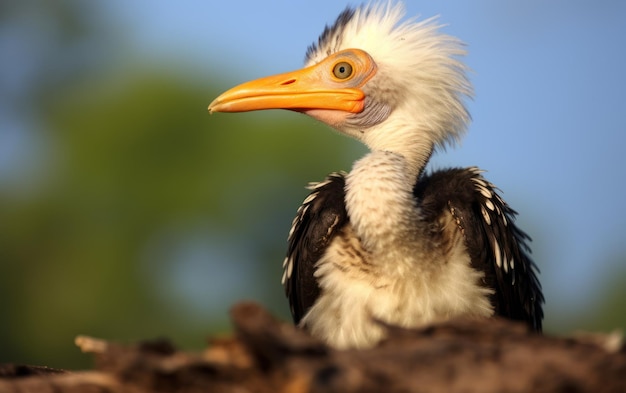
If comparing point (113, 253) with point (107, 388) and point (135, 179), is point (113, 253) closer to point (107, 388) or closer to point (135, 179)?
point (135, 179)

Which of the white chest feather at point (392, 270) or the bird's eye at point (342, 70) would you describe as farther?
the bird's eye at point (342, 70)

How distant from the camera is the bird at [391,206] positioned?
22.7 ft

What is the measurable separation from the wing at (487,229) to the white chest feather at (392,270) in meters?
0.08

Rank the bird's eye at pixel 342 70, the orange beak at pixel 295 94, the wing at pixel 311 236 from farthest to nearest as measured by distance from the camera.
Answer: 1. the bird's eye at pixel 342 70
2. the orange beak at pixel 295 94
3. the wing at pixel 311 236

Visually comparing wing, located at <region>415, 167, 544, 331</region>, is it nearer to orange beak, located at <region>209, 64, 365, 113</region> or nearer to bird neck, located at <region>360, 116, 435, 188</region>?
bird neck, located at <region>360, 116, 435, 188</region>

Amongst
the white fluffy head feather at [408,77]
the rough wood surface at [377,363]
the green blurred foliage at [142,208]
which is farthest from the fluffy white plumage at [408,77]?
the green blurred foliage at [142,208]

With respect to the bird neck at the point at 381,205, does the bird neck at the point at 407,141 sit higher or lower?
higher

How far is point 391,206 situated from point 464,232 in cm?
49

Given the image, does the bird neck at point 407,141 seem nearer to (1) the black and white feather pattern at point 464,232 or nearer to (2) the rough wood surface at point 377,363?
(1) the black and white feather pattern at point 464,232

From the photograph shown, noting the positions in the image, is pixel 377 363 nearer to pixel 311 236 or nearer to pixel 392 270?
pixel 392 270

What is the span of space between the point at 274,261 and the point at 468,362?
26.0 m

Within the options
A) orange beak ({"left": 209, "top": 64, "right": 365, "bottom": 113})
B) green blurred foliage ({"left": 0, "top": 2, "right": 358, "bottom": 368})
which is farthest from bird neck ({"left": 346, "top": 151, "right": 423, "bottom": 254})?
green blurred foliage ({"left": 0, "top": 2, "right": 358, "bottom": 368})

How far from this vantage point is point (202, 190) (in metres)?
32.2

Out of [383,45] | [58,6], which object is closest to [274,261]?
[58,6]
